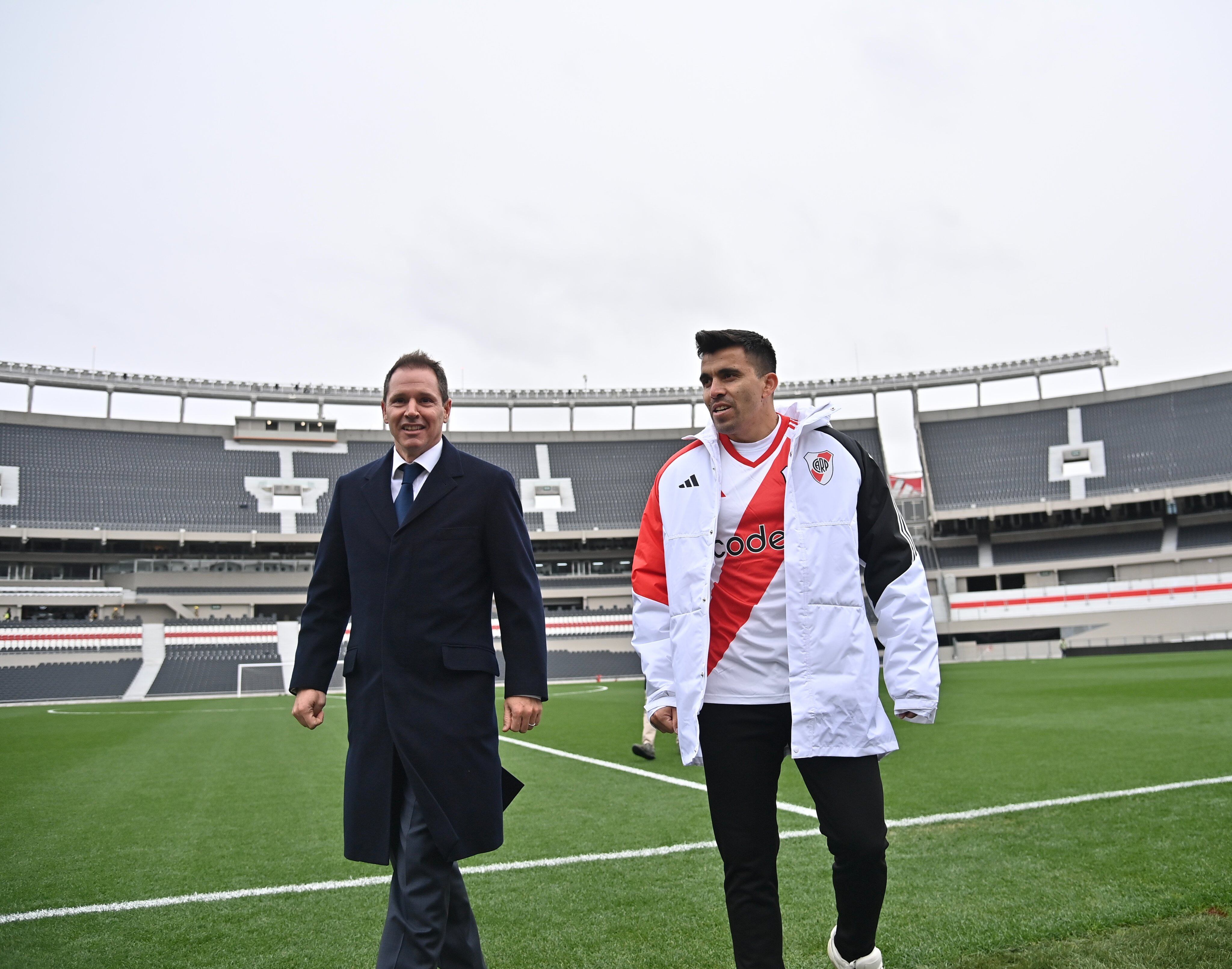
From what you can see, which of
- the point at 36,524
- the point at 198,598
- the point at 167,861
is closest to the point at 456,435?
the point at 198,598

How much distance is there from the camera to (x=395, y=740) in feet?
9.23

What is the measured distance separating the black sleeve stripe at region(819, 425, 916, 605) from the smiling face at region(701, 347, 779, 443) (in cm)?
26

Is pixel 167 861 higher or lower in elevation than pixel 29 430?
lower

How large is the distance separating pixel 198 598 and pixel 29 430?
527 inches

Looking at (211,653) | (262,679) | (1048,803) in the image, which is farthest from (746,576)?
(211,653)

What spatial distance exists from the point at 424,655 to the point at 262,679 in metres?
35.3

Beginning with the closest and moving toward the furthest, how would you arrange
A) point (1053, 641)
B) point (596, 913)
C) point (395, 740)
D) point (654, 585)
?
point (395, 740)
point (654, 585)
point (596, 913)
point (1053, 641)

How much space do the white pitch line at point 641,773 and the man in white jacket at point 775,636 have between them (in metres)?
2.49

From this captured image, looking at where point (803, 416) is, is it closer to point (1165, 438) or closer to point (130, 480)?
point (130, 480)

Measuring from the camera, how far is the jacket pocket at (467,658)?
114 inches

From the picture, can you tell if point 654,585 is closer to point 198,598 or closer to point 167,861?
point 167,861

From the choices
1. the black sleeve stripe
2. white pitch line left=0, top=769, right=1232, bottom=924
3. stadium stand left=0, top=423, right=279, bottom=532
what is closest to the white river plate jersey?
the black sleeve stripe

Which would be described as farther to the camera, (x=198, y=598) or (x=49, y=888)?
(x=198, y=598)

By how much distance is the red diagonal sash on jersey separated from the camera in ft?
9.99
